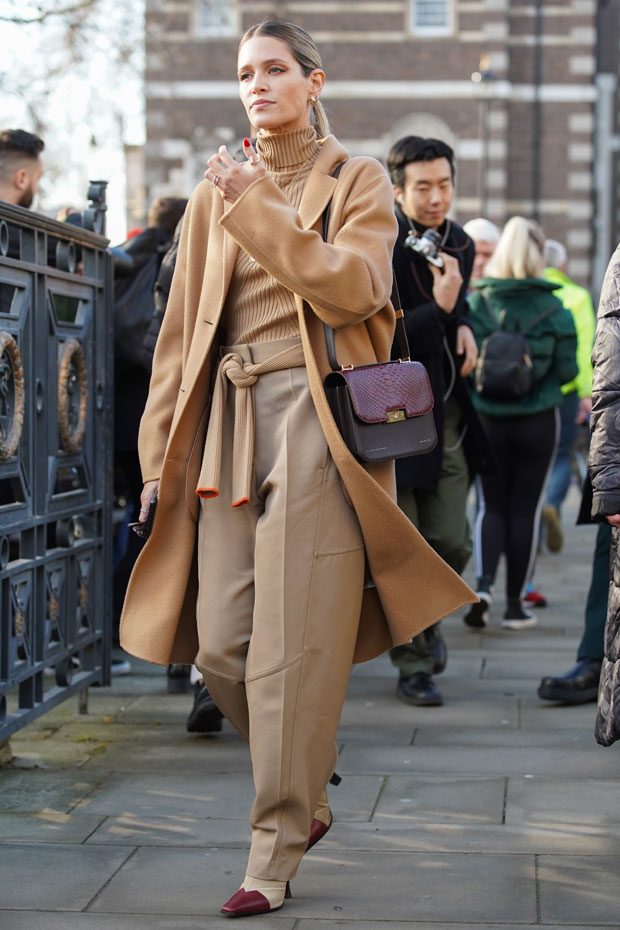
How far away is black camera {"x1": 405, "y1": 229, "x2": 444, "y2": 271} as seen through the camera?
624cm

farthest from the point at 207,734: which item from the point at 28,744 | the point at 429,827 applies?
the point at 429,827

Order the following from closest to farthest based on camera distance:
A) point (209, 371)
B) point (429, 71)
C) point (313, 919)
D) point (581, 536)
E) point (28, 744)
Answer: point (313, 919) < point (209, 371) < point (28, 744) < point (581, 536) < point (429, 71)

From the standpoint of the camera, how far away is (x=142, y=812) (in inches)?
184

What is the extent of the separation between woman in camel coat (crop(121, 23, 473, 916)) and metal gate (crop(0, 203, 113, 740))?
34.5 inches

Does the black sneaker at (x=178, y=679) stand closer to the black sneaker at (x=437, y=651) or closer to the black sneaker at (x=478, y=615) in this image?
the black sneaker at (x=437, y=651)

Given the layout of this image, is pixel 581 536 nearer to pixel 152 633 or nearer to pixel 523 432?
pixel 523 432

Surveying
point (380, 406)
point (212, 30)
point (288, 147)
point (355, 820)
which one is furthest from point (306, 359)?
→ point (212, 30)

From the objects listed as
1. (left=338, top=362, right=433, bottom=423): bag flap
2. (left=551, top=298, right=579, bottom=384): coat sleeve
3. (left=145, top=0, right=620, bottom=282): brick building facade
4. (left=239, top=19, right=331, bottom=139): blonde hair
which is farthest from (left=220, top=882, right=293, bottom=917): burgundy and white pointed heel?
(left=145, top=0, right=620, bottom=282): brick building facade

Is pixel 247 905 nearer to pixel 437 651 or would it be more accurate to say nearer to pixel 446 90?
pixel 437 651

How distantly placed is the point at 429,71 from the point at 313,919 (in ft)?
107

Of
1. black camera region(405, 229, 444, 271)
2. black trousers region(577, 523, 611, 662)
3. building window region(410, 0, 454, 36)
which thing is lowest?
black trousers region(577, 523, 611, 662)

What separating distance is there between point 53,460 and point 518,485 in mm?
3480

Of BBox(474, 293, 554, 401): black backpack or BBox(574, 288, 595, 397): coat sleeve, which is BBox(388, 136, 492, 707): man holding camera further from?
BBox(574, 288, 595, 397): coat sleeve

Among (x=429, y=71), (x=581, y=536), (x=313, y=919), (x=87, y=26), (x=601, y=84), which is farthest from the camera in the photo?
(x=601, y=84)
